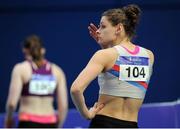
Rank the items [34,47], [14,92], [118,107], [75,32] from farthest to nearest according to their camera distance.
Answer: [75,32]
[34,47]
[14,92]
[118,107]

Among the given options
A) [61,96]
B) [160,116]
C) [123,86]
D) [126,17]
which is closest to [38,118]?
[61,96]

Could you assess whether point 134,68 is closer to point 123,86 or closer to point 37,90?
point 123,86

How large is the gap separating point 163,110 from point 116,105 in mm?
2736

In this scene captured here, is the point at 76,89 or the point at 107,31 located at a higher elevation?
the point at 107,31

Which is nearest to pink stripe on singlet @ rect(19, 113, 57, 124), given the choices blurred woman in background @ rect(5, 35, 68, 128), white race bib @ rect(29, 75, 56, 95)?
blurred woman in background @ rect(5, 35, 68, 128)

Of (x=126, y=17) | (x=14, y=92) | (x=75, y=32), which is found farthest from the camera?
(x=75, y=32)

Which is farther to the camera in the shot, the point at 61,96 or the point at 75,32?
the point at 75,32

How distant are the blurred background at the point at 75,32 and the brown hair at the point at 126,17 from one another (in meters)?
5.19

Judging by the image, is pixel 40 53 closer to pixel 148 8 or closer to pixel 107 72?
pixel 107 72

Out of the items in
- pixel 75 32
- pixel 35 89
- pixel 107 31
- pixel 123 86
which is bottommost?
pixel 75 32

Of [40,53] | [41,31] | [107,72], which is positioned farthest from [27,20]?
[107,72]

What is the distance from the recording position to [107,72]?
3596 millimetres

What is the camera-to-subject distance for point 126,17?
3.78 metres

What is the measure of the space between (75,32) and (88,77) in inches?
222
